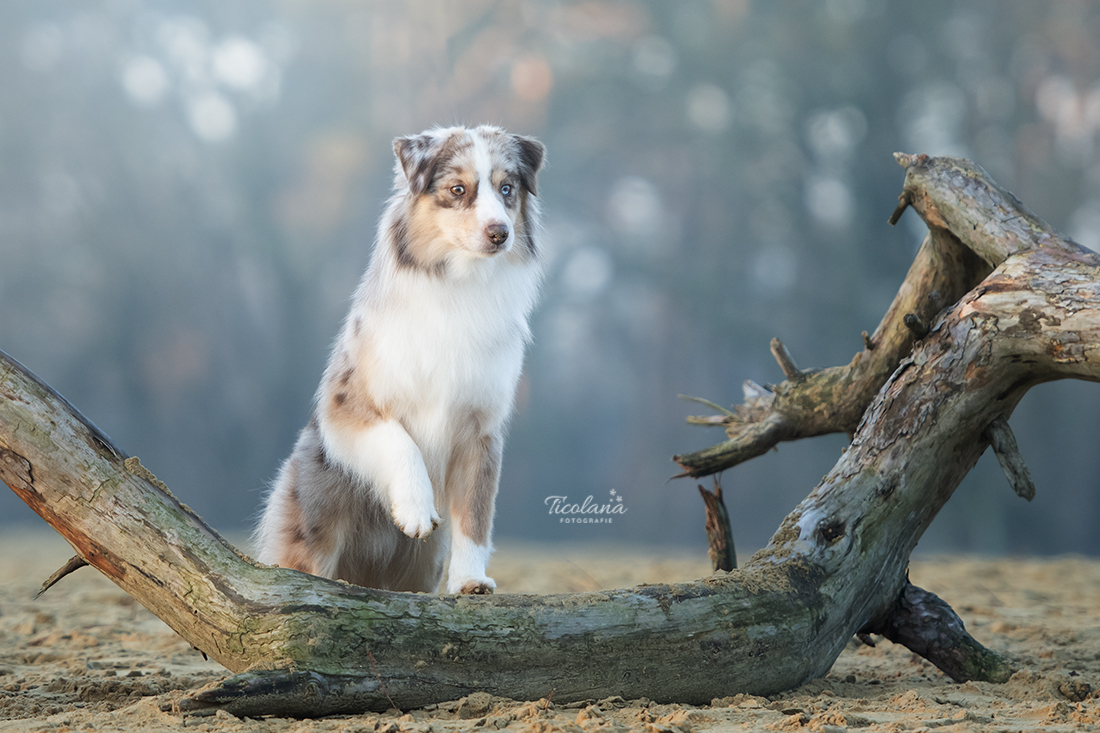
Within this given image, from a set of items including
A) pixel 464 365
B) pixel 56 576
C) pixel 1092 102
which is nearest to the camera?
pixel 56 576

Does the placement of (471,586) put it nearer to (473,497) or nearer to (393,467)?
(473,497)

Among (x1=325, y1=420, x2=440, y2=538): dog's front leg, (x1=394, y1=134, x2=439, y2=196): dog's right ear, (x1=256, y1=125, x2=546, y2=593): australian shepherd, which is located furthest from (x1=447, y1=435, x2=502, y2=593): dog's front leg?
(x1=394, y1=134, x2=439, y2=196): dog's right ear

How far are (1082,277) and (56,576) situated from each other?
285cm

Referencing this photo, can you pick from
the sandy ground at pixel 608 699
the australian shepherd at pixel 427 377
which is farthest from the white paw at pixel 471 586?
the sandy ground at pixel 608 699

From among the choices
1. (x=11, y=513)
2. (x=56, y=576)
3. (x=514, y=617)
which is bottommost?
(x=514, y=617)

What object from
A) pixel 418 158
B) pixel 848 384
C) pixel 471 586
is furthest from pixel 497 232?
pixel 848 384

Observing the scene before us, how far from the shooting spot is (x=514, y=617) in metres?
2.00

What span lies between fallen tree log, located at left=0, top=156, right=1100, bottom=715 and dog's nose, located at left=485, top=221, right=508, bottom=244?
1.09 meters

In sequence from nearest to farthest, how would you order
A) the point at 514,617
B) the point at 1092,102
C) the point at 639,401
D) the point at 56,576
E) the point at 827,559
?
1. the point at 514,617
2. the point at 56,576
3. the point at 827,559
4. the point at 1092,102
5. the point at 639,401

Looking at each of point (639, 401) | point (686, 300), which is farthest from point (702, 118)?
point (639, 401)

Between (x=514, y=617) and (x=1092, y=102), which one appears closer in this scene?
(x=514, y=617)

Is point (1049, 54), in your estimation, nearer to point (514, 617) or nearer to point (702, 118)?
point (702, 118)

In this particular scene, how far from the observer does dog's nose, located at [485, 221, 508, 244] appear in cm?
257

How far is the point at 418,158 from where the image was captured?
272cm
